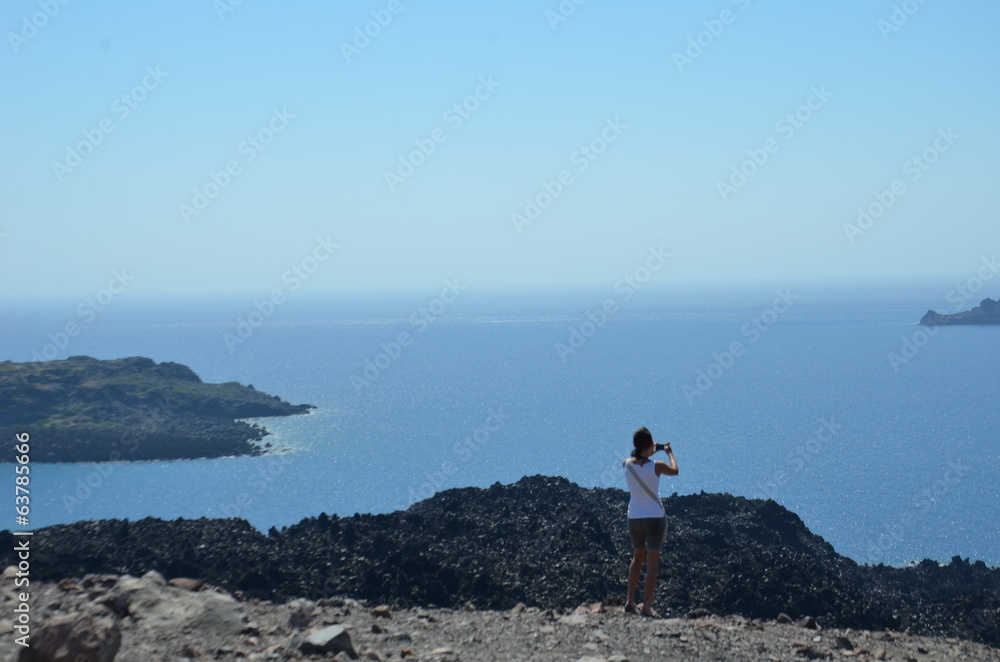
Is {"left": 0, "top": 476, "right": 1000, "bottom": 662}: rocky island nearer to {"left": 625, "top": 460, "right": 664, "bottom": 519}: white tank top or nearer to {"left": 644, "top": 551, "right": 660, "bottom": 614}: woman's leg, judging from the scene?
{"left": 644, "top": 551, "right": 660, "bottom": 614}: woman's leg

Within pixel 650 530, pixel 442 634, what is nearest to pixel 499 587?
pixel 442 634

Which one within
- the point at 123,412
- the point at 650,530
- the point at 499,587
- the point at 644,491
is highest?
the point at 123,412

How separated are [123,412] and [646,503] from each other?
272 feet

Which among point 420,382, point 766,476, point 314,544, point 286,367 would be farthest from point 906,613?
point 286,367

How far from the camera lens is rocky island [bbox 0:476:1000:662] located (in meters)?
10.3

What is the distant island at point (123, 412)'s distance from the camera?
254ft

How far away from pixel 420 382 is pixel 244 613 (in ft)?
393

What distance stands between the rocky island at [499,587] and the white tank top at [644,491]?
53.2 inches

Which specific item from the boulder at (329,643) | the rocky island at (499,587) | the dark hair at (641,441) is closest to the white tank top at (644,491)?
the dark hair at (641,441)

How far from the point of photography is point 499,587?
629 inches

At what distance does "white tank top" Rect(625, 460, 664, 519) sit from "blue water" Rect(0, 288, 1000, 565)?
124ft

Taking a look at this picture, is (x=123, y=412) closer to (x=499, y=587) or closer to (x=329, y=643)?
(x=499, y=587)

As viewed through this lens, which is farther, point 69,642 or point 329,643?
point 329,643

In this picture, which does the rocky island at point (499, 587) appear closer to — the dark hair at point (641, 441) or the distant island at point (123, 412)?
the dark hair at point (641, 441)
